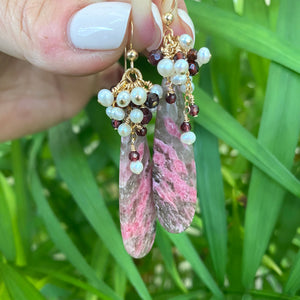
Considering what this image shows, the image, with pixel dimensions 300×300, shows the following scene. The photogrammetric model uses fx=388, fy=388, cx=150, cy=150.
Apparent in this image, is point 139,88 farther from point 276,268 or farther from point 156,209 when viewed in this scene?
point 276,268

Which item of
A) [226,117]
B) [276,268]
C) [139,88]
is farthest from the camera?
[276,268]

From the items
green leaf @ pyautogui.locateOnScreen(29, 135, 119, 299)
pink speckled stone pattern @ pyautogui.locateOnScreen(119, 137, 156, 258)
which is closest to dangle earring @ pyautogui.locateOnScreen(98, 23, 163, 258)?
pink speckled stone pattern @ pyautogui.locateOnScreen(119, 137, 156, 258)

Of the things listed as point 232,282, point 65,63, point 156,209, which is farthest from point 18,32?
point 232,282

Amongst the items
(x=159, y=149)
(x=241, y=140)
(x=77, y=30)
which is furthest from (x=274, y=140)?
(x=77, y=30)

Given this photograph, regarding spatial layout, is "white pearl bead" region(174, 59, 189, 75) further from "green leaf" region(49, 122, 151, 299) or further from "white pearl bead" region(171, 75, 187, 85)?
"green leaf" region(49, 122, 151, 299)

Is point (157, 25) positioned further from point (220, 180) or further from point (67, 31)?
point (220, 180)

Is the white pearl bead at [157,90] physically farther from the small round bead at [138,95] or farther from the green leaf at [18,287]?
the green leaf at [18,287]
